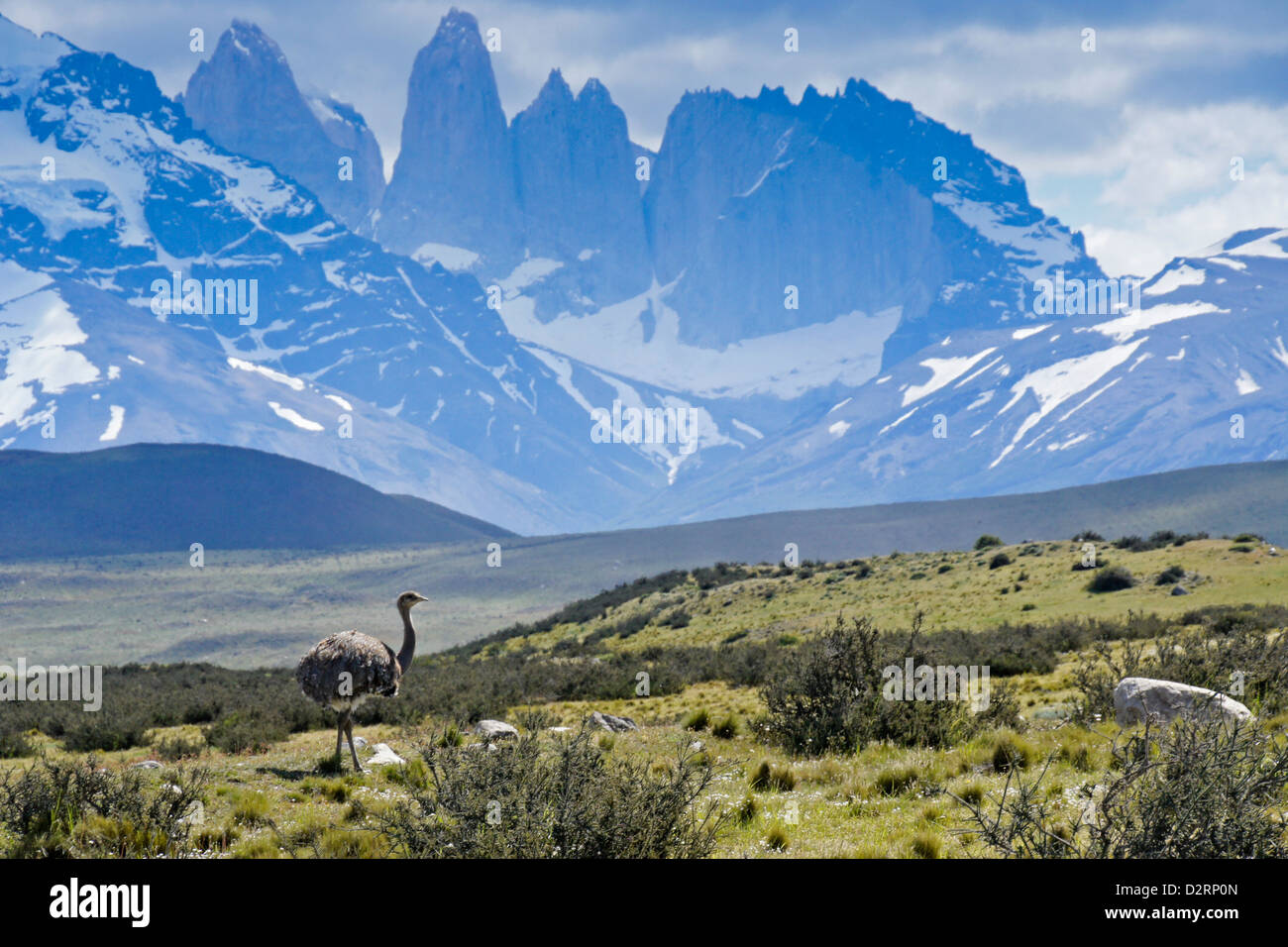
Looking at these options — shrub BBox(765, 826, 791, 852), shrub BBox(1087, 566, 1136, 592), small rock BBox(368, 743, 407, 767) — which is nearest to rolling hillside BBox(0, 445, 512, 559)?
shrub BBox(1087, 566, 1136, 592)

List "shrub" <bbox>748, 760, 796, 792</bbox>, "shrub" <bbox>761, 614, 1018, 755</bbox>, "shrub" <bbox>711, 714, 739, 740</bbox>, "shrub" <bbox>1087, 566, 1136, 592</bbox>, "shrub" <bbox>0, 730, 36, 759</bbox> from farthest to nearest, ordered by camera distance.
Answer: "shrub" <bbox>1087, 566, 1136, 592</bbox>
"shrub" <bbox>0, 730, 36, 759</bbox>
"shrub" <bbox>711, 714, 739, 740</bbox>
"shrub" <bbox>761, 614, 1018, 755</bbox>
"shrub" <bbox>748, 760, 796, 792</bbox>

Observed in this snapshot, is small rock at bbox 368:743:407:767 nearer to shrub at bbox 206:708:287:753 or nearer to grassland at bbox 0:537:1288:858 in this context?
grassland at bbox 0:537:1288:858

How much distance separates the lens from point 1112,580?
40.4 meters

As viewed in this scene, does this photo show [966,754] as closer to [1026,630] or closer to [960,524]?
[1026,630]

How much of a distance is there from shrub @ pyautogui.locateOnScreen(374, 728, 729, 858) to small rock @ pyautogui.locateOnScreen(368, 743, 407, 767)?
6.49 meters

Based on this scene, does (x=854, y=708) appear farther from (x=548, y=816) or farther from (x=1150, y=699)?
(x=548, y=816)

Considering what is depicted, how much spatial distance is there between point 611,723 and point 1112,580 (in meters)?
28.5

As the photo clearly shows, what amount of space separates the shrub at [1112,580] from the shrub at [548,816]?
36.0m

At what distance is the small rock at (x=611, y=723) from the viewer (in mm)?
18078

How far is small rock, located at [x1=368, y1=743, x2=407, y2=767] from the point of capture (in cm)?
1473

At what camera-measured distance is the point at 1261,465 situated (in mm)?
146875
